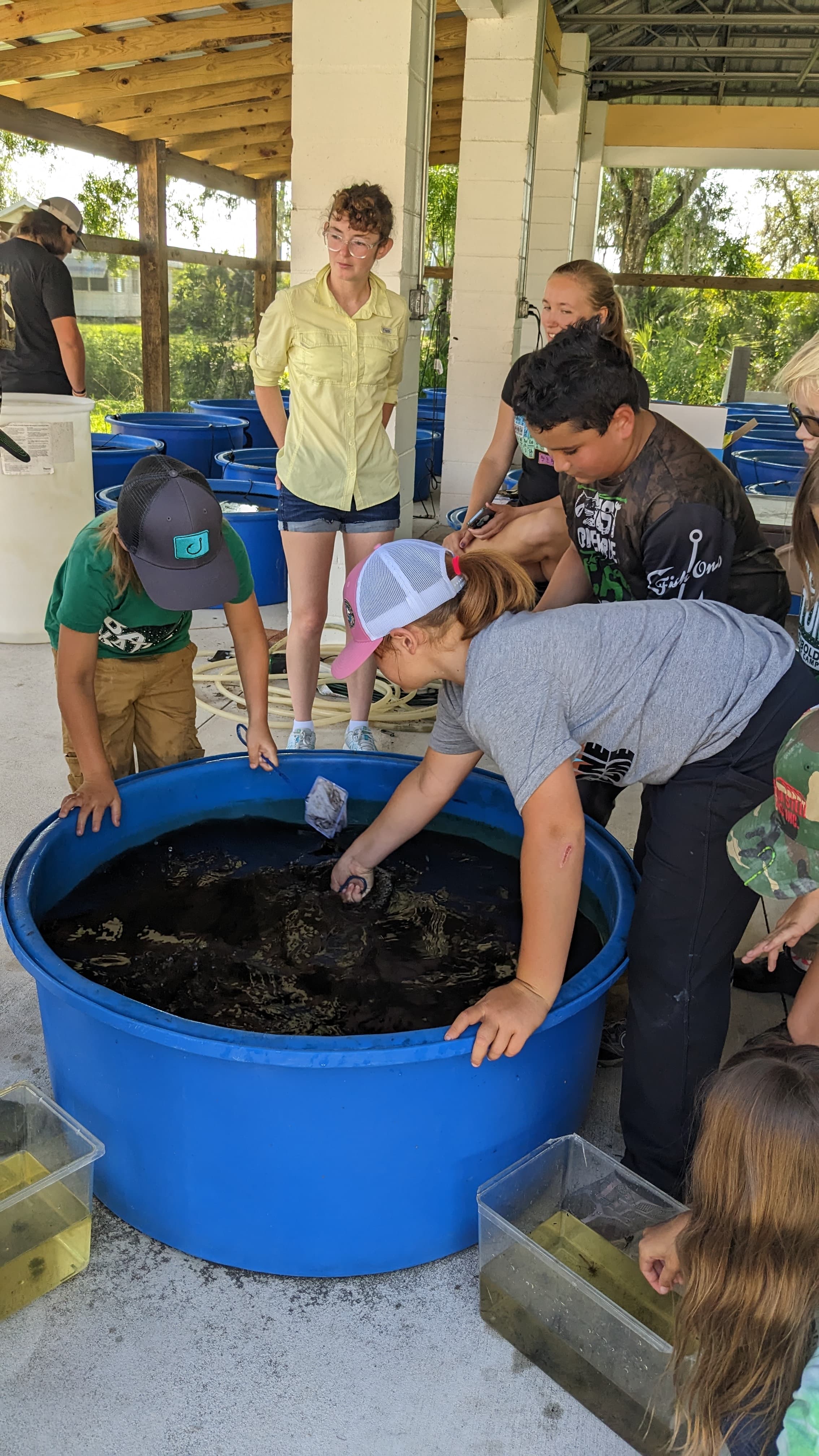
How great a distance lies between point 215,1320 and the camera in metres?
1.50

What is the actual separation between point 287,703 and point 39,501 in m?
1.43

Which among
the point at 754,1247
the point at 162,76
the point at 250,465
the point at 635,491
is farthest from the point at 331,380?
the point at 162,76

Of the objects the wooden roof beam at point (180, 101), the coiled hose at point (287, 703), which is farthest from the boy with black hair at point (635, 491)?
the wooden roof beam at point (180, 101)

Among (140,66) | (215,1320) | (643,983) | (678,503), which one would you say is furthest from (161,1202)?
(140,66)

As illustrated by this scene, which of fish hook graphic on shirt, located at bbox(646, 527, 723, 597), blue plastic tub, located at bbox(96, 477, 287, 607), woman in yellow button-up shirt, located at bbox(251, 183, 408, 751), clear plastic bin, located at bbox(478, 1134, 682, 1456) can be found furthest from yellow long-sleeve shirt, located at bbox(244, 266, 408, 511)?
clear plastic bin, located at bbox(478, 1134, 682, 1456)

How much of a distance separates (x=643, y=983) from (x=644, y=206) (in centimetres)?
1665

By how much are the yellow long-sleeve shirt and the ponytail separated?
1834 mm

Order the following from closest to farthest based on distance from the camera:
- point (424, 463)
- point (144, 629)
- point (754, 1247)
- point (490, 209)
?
1. point (754, 1247)
2. point (144, 629)
3. point (490, 209)
4. point (424, 463)

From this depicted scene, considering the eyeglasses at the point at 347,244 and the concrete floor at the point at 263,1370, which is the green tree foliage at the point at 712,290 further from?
the concrete floor at the point at 263,1370

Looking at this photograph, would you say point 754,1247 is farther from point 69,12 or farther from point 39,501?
point 69,12

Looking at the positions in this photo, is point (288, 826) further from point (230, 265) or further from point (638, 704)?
point (230, 265)

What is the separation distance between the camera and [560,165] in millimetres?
9703

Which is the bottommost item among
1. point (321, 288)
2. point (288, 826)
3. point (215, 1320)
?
point (215, 1320)

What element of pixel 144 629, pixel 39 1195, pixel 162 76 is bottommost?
pixel 39 1195
